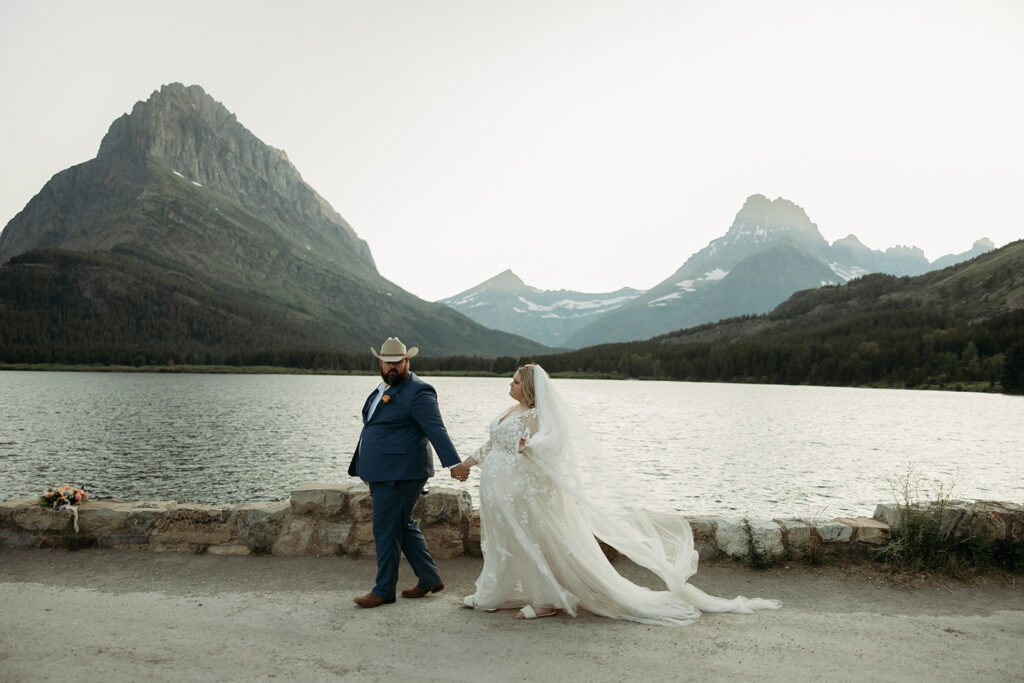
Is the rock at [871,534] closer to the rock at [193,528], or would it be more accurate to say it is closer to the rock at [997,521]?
the rock at [997,521]

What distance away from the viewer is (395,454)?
23.6ft

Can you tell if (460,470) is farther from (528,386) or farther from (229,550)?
(229,550)

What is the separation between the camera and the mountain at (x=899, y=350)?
399ft

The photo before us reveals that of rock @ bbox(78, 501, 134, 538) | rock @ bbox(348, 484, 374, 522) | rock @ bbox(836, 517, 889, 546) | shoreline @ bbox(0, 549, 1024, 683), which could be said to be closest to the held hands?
shoreline @ bbox(0, 549, 1024, 683)

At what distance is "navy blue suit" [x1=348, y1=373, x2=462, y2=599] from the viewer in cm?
720

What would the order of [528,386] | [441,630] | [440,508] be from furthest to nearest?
1. [440,508]
2. [528,386]
3. [441,630]

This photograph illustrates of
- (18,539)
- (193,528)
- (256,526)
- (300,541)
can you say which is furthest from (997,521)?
(18,539)

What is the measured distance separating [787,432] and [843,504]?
3029cm

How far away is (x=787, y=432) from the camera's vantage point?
51906mm

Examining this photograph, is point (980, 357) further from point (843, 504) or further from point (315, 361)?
point (315, 361)

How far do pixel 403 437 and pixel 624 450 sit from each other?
32.5m

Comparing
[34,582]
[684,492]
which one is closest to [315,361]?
[684,492]

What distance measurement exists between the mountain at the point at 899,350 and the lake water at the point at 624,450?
191 feet

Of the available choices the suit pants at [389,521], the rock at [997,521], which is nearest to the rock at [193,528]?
the suit pants at [389,521]
